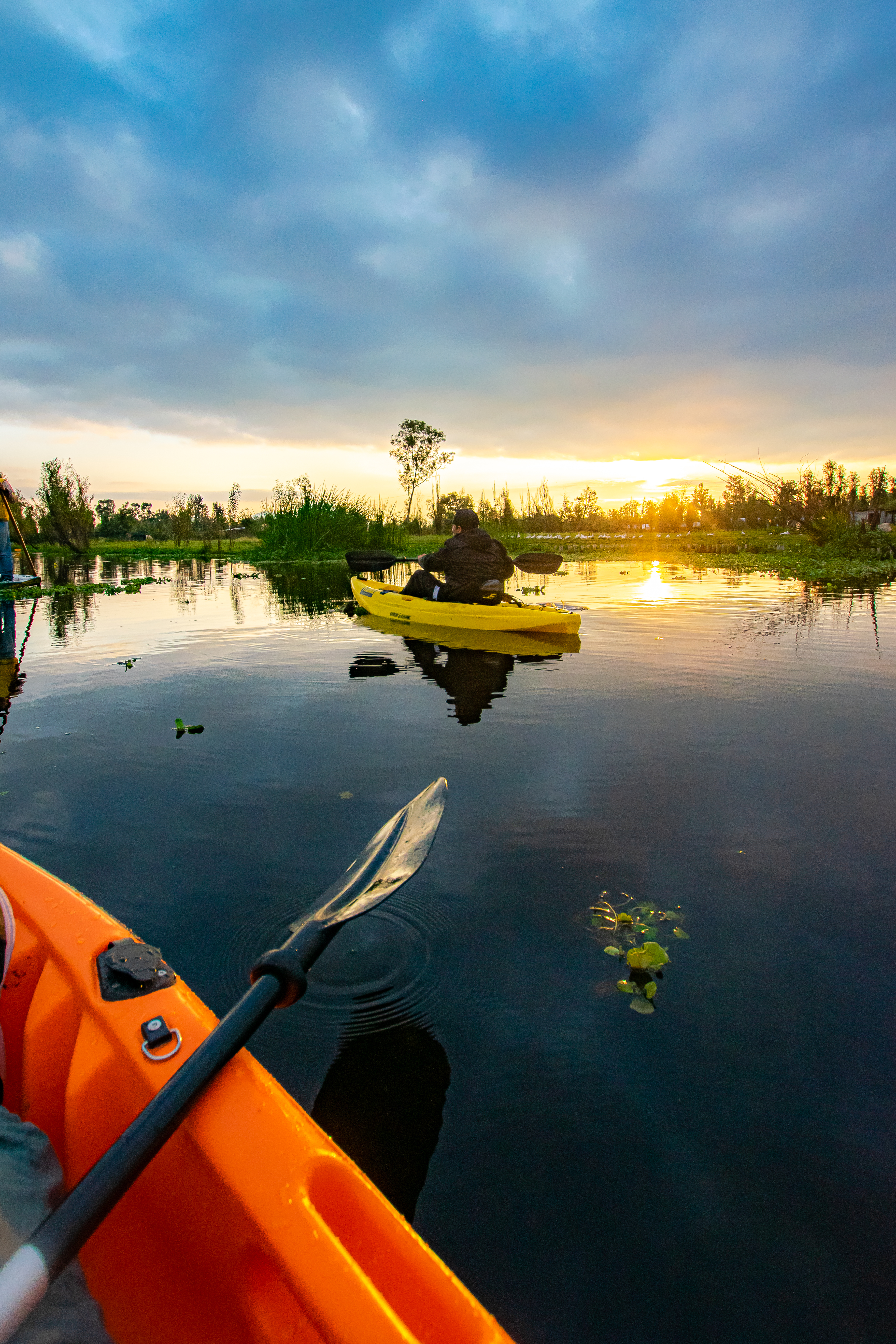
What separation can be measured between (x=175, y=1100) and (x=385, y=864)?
136 cm

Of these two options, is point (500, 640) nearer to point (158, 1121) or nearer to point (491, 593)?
point (491, 593)

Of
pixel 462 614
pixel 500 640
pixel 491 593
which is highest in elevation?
pixel 491 593

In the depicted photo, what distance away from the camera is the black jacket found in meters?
10.6

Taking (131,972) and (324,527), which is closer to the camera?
(131,972)

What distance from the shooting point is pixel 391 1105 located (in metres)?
2.28

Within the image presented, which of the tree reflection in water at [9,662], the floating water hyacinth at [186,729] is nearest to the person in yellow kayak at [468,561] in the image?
the floating water hyacinth at [186,729]

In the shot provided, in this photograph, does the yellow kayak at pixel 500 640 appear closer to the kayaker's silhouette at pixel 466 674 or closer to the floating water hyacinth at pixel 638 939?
the kayaker's silhouette at pixel 466 674

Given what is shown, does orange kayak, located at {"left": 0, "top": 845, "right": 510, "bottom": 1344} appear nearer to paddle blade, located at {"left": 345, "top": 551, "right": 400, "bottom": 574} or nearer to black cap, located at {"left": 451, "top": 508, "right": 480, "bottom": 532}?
black cap, located at {"left": 451, "top": 508, "right": 480, "bottom": 532}

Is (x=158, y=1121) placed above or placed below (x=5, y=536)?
below

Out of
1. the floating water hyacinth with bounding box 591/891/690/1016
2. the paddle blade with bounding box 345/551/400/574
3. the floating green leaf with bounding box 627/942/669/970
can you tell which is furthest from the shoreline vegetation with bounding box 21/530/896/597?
the floating green leaf with bounding box 627/942/669/970

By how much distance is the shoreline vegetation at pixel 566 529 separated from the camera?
1137 inches

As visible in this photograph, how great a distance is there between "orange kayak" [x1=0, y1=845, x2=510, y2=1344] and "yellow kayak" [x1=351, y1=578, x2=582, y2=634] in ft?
28.1

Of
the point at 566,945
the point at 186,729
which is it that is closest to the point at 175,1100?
the point at 566,945

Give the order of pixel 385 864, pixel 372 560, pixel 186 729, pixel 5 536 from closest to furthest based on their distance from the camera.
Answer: pixel 385 864
pixel 186 729
pixel 372 560
pixel 5 536
